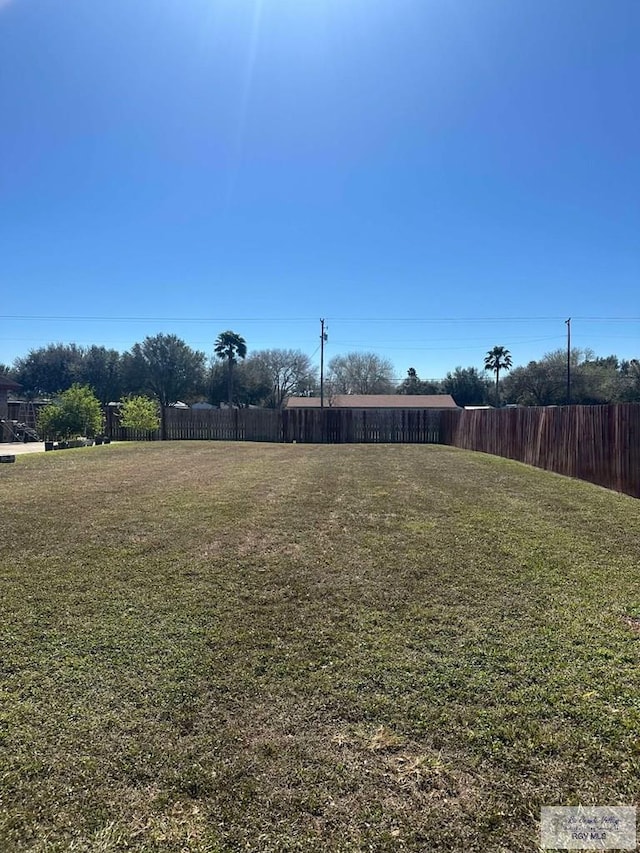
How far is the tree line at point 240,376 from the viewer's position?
4256 centimetres

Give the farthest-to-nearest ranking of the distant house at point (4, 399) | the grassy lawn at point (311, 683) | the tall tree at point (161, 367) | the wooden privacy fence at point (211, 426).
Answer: the tall tree at point (161, 367), the wooden privacy fence at point (211, 426), the distant house at point (4, 399), the grassy lawn at point (311, 683)

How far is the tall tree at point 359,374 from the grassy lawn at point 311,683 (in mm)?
49872

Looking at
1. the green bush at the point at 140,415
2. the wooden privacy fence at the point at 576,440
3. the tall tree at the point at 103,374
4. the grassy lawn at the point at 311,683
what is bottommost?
the grassy lawn at the point at 311,683

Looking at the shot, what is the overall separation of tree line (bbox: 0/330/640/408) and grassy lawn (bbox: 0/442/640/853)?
3706 cm

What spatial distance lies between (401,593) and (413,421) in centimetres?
1753

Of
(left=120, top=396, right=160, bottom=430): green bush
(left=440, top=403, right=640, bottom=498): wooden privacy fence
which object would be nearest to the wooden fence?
(left=440, top=403, right=640, bottom=498): wooden privacy fence

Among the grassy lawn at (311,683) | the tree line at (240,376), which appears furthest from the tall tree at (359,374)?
the grassy lawn at (311,683)

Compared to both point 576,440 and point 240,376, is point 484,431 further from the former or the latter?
point 240,376

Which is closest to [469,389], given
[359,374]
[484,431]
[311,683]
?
[359,374]

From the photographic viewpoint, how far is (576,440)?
9.05 m

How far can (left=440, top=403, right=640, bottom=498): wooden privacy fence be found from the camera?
7395mm

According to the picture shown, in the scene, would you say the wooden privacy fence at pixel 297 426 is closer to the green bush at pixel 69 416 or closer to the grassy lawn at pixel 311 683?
the green bush at pixel 69 416

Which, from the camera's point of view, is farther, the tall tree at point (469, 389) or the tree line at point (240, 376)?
the tall tree at point (469, 389)

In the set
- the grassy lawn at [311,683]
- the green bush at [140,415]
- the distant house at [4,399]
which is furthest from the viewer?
the distant house at [4,399]
